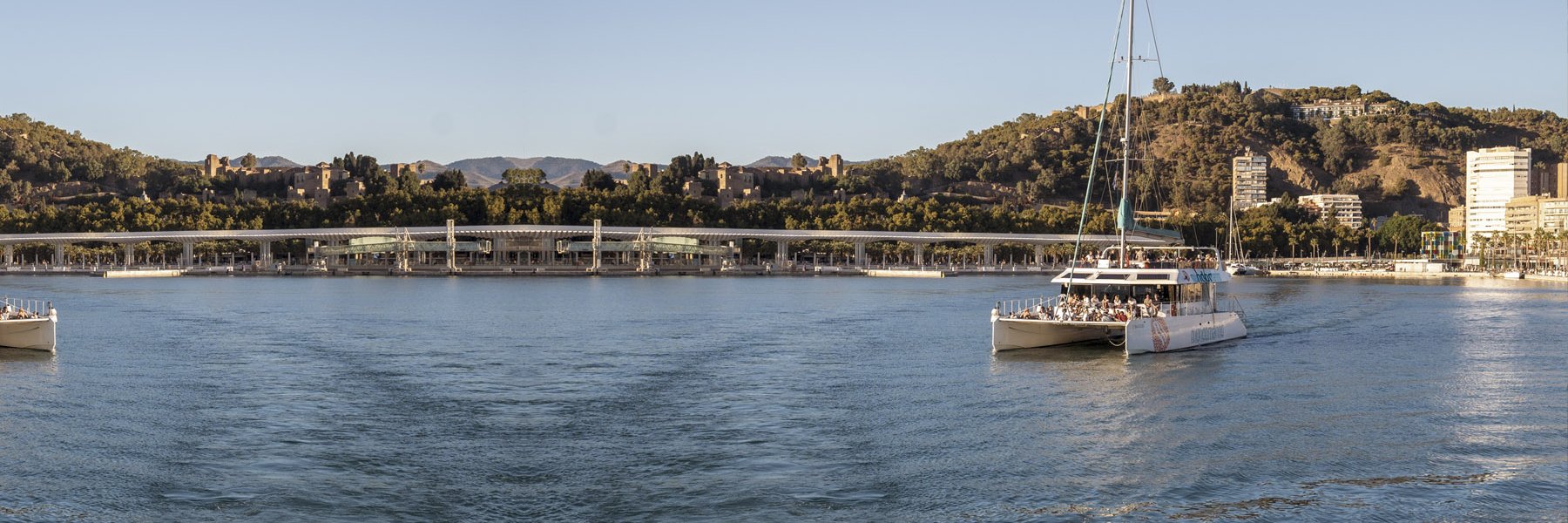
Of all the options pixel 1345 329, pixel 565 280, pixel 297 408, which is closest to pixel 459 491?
pixel 297 408

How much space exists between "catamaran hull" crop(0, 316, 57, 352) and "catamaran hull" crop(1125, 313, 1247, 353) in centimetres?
3679

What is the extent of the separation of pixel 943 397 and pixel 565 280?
367ft

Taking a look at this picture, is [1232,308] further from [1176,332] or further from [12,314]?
[12,314]

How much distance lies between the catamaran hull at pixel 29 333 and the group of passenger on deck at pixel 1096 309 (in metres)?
33.4

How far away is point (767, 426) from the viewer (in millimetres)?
32531

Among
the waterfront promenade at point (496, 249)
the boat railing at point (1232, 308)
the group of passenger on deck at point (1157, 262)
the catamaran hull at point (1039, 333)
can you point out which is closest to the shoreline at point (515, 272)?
the waterfront promenade at point (496, 249)

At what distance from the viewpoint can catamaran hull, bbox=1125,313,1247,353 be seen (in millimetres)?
47938

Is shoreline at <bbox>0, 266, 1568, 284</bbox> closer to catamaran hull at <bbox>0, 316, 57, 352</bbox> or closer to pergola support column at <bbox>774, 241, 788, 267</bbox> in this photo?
pergola support column at <bbox>774, 241, 788, 267</bbox>

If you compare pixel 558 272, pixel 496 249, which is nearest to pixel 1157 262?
pixel 558 272

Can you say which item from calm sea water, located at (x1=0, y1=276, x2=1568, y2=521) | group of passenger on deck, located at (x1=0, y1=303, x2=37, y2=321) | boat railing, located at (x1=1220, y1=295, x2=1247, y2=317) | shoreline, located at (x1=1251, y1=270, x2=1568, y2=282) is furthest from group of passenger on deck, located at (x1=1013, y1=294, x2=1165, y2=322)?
shoreline, located at (x1=1251, y1=270, x2=1568, y2=282)

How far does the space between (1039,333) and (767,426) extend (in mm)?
19479

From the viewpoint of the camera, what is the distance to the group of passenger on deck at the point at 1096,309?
48.7 m

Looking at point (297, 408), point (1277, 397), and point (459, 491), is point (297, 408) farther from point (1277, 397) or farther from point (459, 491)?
point (1277, 397)

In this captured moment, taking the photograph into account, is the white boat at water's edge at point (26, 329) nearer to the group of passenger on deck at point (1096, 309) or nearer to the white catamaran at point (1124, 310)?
the white catamaran at point (1124, 310)
